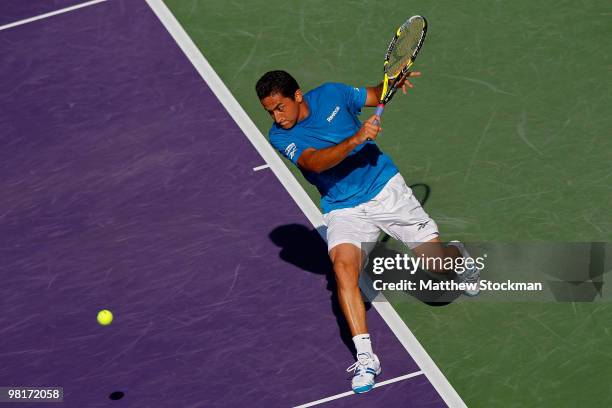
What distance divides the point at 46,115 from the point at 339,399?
5936 millimetres

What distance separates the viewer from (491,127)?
1579 cm

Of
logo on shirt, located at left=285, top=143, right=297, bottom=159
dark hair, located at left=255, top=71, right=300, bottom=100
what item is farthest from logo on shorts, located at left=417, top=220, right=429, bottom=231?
dark hair, located at left=255, top=71, right=300, bottom=100

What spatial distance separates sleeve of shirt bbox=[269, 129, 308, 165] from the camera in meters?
12.7

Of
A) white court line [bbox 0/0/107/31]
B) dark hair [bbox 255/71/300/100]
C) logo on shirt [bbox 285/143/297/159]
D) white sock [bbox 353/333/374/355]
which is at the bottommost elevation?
white sock [bbox 353/333/374/355]

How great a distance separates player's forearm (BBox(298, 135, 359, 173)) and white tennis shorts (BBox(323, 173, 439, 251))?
0.73m

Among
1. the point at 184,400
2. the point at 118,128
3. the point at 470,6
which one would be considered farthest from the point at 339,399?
the point at 470,6

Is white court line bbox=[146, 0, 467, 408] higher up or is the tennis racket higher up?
the tennis racket

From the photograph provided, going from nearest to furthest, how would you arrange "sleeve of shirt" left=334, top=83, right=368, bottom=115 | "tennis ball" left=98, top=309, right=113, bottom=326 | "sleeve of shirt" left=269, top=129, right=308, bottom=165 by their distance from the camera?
1. "sleeve of shirt" left=269, top=129, right=308, bottom=165
2. "sleeve of shirt" left=334, top=83, right=368, bottom=115
3. "tennis ball" left=98, top=309, right=113, bottom=326

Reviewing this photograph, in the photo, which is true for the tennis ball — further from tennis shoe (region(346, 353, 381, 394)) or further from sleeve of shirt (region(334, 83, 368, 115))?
sleeve of shirt (region(334, 83, 368, 115))

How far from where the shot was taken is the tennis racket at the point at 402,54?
12859 millimetres

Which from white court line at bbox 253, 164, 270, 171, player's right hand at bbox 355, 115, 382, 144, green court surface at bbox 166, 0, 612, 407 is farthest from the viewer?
white court line at bbox 253, 164, 270, 171

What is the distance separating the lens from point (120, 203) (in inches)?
599

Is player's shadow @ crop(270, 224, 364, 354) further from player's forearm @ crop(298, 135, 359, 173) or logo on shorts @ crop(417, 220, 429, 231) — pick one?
player's forearm @ crop(298, 135, 359, 173)

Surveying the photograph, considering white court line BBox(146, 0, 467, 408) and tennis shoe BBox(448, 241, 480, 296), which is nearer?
white court line BBox(146, 0, 467, 408)
